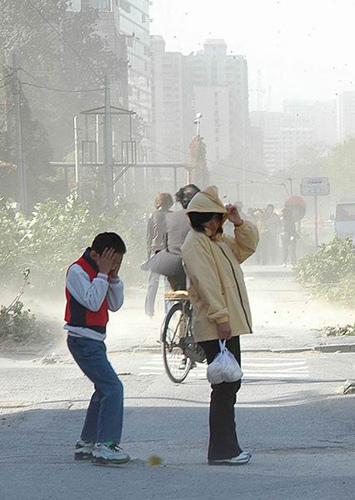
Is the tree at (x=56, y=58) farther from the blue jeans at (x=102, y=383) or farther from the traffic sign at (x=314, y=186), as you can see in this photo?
the blue jeans at (x=102, y=383)

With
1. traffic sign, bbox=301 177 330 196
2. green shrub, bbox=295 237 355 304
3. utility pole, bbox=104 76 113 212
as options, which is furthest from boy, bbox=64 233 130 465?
traffic sign, bbox=301 177 330 196

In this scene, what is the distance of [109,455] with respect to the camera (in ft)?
24.3

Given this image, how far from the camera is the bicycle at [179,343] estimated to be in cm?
1106

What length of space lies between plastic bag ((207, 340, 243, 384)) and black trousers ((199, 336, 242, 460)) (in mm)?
101

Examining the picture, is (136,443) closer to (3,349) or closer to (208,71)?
(3,349)

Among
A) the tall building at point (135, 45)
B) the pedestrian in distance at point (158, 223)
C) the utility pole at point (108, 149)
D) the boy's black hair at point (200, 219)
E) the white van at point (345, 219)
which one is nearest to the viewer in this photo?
the boy's black hair at point (200, 219)

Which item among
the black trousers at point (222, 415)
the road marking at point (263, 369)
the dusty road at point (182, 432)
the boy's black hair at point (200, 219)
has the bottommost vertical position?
the road marking at point (263, 369)

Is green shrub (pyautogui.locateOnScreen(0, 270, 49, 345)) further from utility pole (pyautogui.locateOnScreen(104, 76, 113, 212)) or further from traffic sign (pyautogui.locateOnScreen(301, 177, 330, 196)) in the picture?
traffic sign (pyautogui.locateOnScreen(301, 177, 330, 196))

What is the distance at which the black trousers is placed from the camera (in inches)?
296

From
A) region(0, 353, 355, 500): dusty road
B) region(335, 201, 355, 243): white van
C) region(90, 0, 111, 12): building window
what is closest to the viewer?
region(0, 353, 355, 500): dusty road

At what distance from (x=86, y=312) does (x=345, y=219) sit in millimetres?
34070

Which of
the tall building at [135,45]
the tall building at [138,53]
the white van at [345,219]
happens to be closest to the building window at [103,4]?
the tall building at [135,45]

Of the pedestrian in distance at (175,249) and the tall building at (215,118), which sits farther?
the tall building at (215,118)

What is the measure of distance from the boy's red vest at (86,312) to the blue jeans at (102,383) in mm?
91
